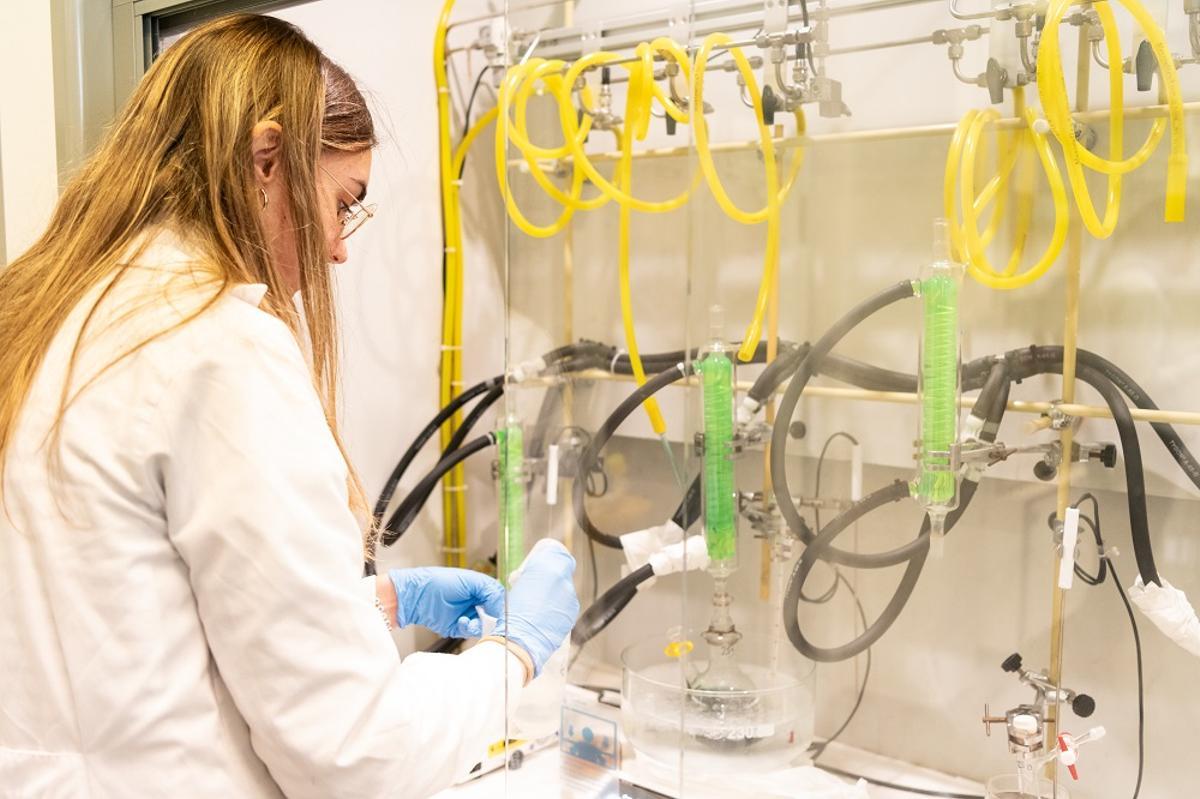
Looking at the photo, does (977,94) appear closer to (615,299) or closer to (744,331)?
(744,331)

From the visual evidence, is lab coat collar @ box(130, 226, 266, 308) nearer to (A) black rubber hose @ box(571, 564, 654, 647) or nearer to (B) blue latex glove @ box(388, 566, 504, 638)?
(B) blue latex glove @ box(388, 566, 504, 638)

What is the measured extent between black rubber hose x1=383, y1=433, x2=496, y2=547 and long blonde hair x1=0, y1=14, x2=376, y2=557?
3.69 ft

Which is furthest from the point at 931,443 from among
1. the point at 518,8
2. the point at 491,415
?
the point at 491,415

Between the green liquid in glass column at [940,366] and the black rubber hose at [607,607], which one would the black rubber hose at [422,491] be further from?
the green liquid in glass column at [940,366]

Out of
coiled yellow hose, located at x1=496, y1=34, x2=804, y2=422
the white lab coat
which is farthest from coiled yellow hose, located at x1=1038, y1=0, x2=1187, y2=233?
the white lab coat

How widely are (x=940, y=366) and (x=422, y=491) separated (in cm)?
120

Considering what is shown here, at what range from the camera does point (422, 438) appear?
2.21 meters

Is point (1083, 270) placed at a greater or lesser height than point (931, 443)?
greater

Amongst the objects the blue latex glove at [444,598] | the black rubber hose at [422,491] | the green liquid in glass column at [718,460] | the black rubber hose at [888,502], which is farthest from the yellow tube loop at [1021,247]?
the black rubber hose at [422,491]

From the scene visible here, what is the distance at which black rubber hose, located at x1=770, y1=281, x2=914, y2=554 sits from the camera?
4.60ft

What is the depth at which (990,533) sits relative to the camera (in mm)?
1337

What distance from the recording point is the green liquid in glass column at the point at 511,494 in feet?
5.70

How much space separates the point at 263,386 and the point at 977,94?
96 cm

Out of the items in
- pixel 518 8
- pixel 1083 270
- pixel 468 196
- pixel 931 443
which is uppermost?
pixel 518 8
